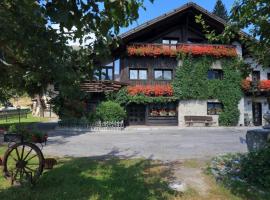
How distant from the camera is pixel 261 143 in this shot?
30.0 feet

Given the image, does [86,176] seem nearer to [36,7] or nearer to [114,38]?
[114,38]

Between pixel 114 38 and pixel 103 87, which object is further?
pixel 103 87

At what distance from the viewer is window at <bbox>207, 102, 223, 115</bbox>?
92.5 feet

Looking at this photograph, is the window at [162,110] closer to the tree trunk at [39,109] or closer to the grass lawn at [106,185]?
the grass lawn at [106,185]

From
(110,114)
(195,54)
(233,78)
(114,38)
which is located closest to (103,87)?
(110,114)

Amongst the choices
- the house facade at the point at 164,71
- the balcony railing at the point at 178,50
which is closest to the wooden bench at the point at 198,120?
the house facade at the point at 164,71

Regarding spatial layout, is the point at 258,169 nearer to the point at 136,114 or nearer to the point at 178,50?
the point at 136,114

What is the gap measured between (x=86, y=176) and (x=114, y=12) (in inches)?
231

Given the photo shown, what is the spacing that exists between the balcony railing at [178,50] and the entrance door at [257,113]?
17.7ft

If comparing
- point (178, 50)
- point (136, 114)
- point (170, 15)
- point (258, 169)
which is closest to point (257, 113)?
point (178, 50)

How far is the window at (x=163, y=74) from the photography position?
2795 cm

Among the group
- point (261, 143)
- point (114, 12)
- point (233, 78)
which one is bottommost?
point (261, 143)

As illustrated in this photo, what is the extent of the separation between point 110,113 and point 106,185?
654 inches

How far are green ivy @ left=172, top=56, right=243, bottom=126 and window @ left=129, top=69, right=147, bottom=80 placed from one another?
247cm
